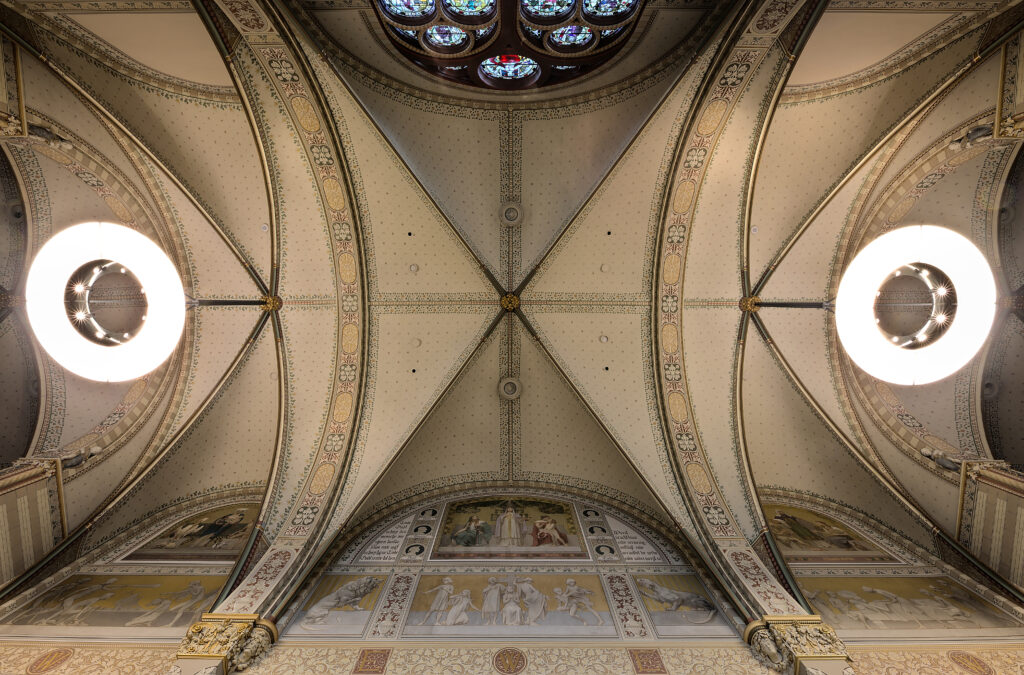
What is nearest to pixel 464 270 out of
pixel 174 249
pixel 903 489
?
pixel 174 249

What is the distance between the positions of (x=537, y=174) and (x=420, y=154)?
248 cm

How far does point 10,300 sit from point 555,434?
10197 millimetres

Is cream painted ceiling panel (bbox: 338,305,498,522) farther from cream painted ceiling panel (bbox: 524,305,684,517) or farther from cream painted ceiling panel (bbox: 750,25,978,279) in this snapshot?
cream painted ceiling panel (bbox: 750,25,978,279)

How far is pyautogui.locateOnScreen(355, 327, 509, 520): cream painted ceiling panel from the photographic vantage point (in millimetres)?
9188

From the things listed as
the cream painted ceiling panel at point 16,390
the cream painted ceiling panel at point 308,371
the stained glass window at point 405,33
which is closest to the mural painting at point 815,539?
the cream painted ceiling panel at point 308,371

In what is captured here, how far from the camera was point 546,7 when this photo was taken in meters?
7.47

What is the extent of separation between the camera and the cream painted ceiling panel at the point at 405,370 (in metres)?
8.50

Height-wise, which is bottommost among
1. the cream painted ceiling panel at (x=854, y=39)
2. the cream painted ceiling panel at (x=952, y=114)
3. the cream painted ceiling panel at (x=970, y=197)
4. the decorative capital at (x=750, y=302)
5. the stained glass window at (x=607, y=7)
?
the decorative capital at (x=750, y=302)

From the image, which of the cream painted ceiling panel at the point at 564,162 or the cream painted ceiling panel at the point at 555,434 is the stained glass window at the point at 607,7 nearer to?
the cream painted ceiling panel at the point at 564,162

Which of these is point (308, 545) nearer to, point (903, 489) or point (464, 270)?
point (464, 270)

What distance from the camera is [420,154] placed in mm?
8625

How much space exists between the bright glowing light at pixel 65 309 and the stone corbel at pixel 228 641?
480 cm

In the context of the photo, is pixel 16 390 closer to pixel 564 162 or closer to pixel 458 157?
pixel 458 157

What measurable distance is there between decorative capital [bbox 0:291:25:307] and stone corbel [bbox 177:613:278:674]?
6.25 metres
